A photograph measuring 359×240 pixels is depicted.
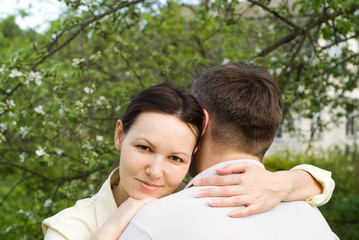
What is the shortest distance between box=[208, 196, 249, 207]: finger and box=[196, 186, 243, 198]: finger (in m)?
0.02

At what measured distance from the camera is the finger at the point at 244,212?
146 cm

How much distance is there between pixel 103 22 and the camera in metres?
3.90

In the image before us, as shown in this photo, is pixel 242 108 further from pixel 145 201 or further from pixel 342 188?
pixel 342 188

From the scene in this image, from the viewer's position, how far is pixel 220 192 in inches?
60.0

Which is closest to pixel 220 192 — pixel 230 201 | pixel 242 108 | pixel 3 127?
pixel 230 201

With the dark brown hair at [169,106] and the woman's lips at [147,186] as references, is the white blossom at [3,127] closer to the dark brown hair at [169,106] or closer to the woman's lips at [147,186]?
the dark brown hair at [169,106]

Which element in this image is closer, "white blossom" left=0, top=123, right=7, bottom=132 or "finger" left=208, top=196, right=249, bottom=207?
"finger" left=208, top=196, right=249, bottom=207

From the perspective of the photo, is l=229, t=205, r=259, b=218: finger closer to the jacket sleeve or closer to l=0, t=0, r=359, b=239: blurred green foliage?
the jacket sleeve

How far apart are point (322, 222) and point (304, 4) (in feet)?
7.42

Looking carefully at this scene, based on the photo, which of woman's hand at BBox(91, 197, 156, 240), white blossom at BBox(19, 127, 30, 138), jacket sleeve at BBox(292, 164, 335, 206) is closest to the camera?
woman's hand at BBox(91, 197, 156, 240)

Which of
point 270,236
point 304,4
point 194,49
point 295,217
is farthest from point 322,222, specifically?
point 194,49

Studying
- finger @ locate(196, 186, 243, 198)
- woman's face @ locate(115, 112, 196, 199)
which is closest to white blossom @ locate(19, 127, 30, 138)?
woman's face @ locate(115, 112, 196, 199)

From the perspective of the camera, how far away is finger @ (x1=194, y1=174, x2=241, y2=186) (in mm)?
1583

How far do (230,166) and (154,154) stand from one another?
289mm
